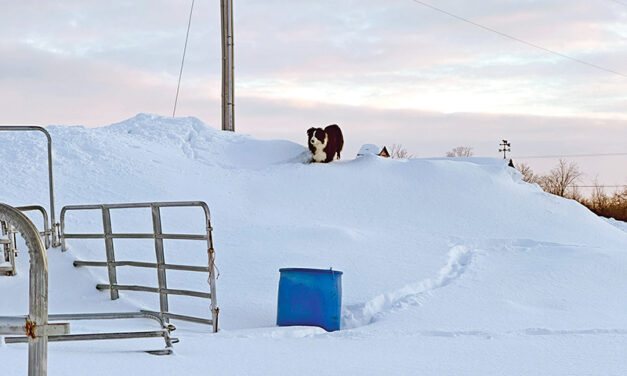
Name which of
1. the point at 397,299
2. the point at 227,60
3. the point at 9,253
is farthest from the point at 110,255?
the point at 227,60

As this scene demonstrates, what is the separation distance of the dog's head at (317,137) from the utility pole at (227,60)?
3.36 m

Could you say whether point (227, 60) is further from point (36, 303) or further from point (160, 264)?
point (36, 303)

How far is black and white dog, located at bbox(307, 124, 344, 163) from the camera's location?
15984 mm

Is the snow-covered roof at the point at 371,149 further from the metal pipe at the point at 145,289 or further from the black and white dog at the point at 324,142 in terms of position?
the metal pipe at the point at 145,289

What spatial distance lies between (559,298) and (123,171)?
8.40 metres

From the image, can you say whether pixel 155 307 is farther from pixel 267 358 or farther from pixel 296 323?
pixel 267 358

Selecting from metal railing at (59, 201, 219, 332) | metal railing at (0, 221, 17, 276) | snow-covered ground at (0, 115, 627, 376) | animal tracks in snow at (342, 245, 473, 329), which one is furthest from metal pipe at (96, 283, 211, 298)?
animal tracks in snow at (342, 245, 473, 329)

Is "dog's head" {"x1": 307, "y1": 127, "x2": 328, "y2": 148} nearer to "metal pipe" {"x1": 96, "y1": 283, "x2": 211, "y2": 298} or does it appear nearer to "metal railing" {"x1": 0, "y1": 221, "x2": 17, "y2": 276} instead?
"metal pipe" {"x1": 96, "y1": 283, "x2": 211, "y2": 298}

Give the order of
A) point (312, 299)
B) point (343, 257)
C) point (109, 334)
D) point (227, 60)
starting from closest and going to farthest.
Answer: point (109, 334) < point (312, 299) < point (343, 257) < point (227, 60)

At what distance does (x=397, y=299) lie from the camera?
900cm

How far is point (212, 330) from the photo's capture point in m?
7.65

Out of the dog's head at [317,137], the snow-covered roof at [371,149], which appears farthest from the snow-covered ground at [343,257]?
the snow-covered roof at [371,149]

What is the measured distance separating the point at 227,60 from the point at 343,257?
9365mm

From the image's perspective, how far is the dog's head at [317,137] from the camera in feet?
52.3
